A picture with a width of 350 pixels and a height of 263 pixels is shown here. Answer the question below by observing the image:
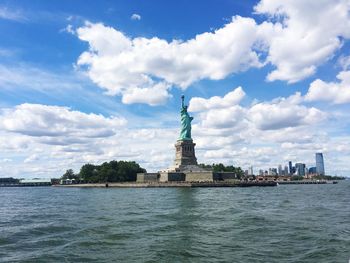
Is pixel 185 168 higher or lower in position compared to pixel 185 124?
lower

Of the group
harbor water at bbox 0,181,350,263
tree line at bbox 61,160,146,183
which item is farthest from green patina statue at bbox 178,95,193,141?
harbor water at bbox 0,181,350,263

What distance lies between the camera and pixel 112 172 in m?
124

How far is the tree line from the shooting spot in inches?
4909

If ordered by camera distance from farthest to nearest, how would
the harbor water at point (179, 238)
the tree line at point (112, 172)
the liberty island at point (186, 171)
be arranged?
the tree line at point (112, 172) < the liberty island at point (186, 171) < the harbor water at point (179, 238)

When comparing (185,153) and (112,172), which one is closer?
(185,153)

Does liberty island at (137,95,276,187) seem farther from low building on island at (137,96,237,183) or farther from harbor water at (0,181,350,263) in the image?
harbor water at (0,181,350,263)

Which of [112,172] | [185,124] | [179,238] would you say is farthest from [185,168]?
[179,238]

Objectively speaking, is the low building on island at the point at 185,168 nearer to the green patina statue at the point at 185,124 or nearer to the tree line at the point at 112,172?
the green patina statue at the point at 185,124

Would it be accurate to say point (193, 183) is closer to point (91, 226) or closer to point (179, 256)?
point (91, 226)

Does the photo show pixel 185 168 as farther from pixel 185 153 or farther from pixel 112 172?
pixel 112 172

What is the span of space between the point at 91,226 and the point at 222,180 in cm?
7943

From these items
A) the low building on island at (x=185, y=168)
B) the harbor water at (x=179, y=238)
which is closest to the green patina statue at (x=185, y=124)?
the low building on island at (x=185, y=168)

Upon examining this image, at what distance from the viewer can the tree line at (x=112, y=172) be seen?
124688mm

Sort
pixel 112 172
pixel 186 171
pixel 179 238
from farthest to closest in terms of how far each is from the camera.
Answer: pixel 112 172, pixel 186 171, pixel 179 238
